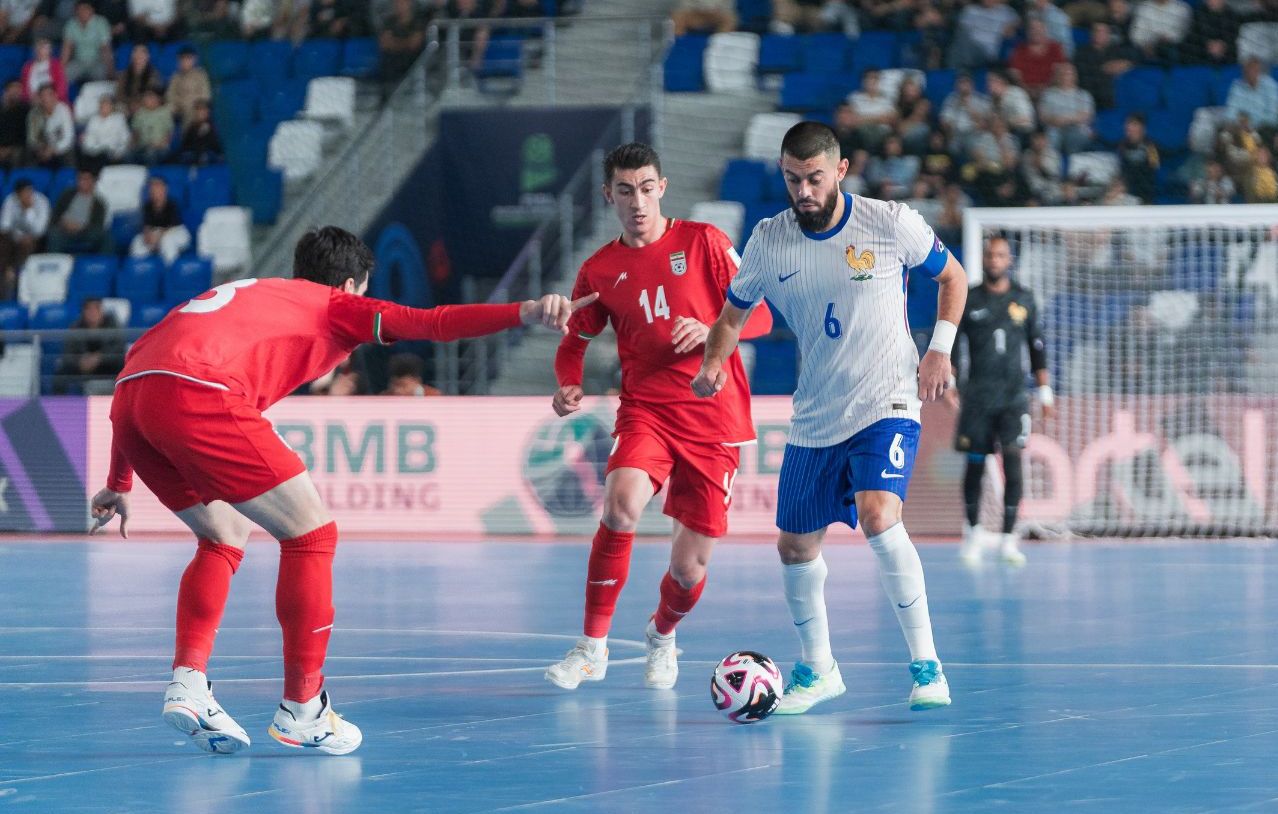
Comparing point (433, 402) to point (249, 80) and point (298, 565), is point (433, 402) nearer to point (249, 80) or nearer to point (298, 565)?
point (249, 80)

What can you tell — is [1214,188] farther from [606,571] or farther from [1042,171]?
[606,571]

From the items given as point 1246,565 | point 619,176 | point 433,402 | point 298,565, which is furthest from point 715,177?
point 298,565

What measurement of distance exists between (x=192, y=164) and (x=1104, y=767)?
57.0 feet

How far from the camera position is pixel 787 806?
5012 millimetres

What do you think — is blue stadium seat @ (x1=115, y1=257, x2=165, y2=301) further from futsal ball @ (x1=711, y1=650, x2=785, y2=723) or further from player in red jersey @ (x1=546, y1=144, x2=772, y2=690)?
futsal ball @ (x1=711, y1=650, x2=785, y2=723)

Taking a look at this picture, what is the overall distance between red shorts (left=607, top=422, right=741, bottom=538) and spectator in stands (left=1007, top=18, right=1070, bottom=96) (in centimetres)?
1215

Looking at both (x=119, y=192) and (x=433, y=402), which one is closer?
(x=433, y=402)

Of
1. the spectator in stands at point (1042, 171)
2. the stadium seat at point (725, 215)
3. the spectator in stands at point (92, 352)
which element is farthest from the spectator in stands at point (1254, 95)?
the spectator in stands at point (92, 352)

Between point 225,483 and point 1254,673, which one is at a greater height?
point 225,483

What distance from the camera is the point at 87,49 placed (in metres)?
22.7

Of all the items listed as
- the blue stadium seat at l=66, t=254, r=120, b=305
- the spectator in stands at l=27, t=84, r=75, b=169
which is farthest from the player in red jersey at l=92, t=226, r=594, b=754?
the spectator in stands at l=27, t=84, r=75, b=169

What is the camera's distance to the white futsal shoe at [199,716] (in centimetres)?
576

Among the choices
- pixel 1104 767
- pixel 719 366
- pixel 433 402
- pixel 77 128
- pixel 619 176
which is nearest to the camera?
pixel 1104 767

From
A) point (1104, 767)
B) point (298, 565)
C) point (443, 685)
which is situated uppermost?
point (298, 565)
